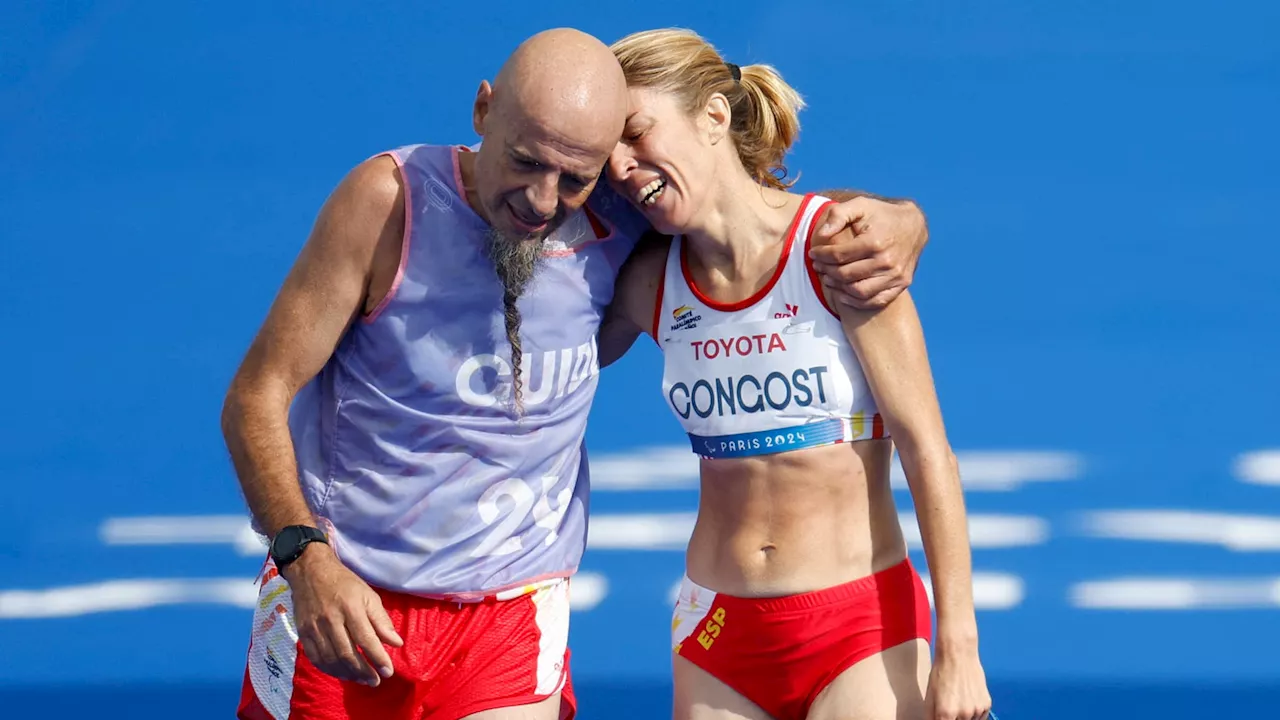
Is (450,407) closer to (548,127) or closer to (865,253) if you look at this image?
(548,127)

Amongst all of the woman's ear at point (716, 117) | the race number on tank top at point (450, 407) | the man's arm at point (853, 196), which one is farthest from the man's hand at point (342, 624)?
the man's arm at point (853, 196)

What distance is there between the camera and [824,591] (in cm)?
211

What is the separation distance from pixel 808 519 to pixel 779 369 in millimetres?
218

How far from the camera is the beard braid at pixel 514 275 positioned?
202 centimetres

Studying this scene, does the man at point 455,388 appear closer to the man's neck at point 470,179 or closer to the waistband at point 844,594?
the man's neck at point 470,179

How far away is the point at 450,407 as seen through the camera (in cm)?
208

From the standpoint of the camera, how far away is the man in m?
1.95

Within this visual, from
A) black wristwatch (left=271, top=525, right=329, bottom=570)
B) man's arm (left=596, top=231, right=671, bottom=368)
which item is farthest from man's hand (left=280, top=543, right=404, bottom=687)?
man's arm (left=596, top=231, right=671, bottom=368)

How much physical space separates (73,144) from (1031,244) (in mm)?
3105

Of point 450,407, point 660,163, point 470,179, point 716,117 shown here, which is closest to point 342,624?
point 450,407

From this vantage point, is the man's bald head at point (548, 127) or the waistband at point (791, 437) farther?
the waistband at point (791, 437)

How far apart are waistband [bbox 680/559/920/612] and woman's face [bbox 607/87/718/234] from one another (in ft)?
1.80

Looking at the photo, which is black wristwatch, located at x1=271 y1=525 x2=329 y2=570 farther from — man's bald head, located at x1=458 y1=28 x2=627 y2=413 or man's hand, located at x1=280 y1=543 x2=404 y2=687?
man's bald head, located at x1=458 y1=28 x2=627 y2=413

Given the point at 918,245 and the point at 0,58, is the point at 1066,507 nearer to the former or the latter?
the point at 918,245
